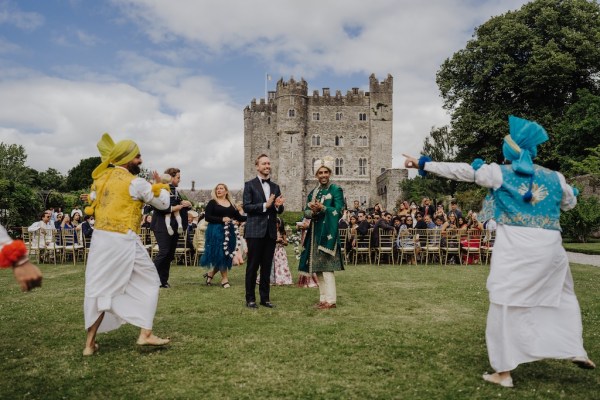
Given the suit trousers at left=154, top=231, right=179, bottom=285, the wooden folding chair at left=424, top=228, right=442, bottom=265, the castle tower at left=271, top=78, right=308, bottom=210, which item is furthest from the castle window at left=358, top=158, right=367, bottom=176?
the suit trousers at left=154, top=231, right=179, bottom=285

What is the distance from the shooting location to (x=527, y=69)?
3231cm

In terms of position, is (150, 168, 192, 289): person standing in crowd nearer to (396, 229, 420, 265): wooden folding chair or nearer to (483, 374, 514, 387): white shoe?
(483, 374, 514, 387): white shoe

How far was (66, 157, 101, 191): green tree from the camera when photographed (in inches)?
2990

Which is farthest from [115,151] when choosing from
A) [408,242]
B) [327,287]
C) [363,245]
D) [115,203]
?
[408,242]

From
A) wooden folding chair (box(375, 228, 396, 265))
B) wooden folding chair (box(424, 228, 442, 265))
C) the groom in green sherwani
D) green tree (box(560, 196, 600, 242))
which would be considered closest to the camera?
the groom in green sherwani

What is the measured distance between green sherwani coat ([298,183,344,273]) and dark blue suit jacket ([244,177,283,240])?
57 centimetres

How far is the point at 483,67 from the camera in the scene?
35.0 metres

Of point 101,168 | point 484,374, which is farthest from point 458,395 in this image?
point 101,168

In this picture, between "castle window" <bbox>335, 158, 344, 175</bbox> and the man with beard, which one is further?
"castle window" <bbox>335, 158, 344, 175</bbox>

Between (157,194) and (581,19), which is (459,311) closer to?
(157,194)

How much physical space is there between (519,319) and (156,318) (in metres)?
4.48

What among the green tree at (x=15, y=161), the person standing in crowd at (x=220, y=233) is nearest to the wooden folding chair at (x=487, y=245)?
the person standing in crowd at (x=220, y=233)

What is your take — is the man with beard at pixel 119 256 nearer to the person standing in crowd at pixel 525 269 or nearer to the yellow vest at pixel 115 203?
the yellow vest at pixel 115 203

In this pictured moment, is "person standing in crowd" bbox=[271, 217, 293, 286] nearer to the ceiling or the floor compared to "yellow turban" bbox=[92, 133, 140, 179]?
nearer to the floor
